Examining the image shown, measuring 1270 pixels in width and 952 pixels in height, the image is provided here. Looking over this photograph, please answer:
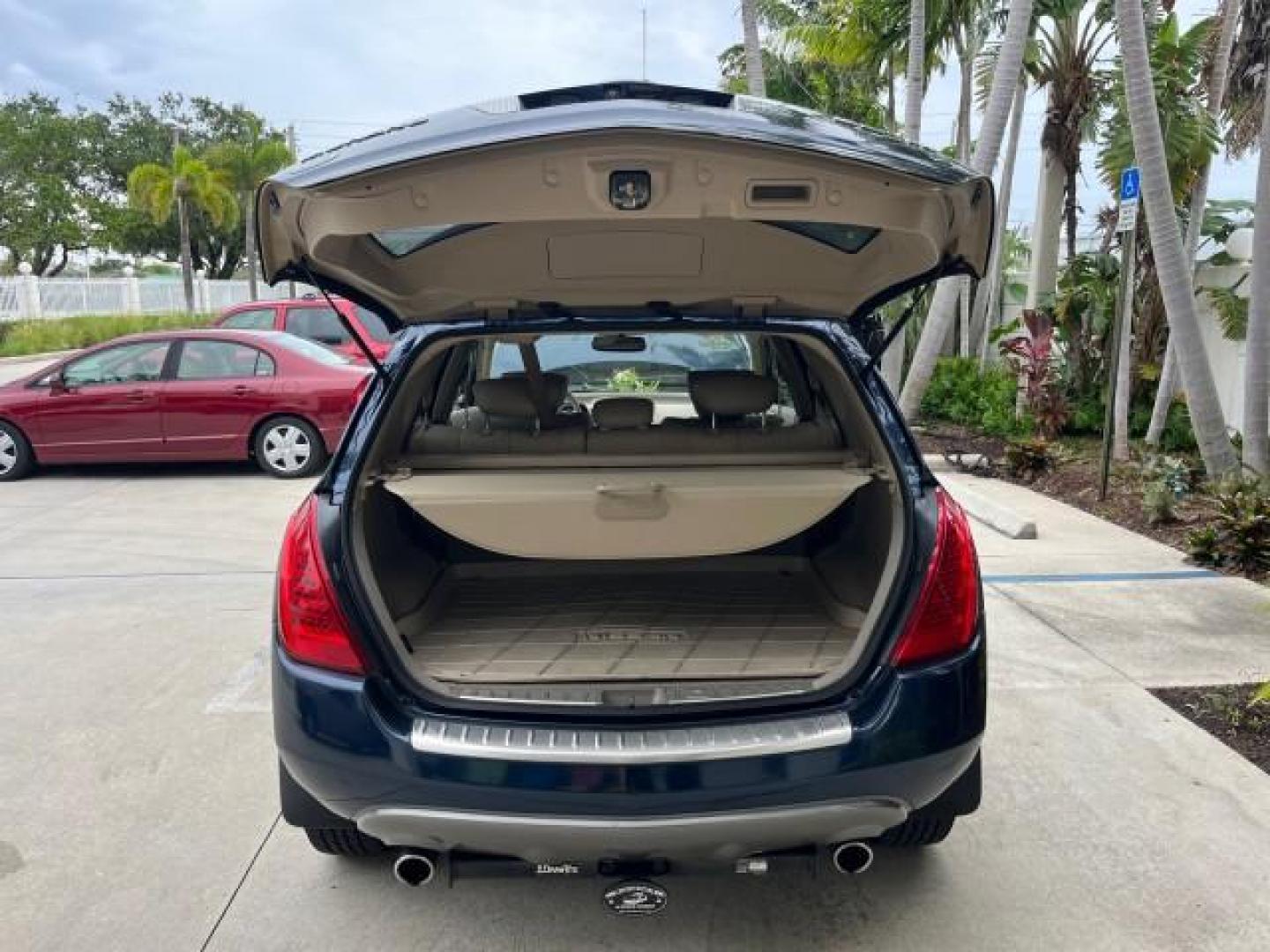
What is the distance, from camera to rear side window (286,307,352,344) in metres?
12.0

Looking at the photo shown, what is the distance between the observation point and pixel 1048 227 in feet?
36.8

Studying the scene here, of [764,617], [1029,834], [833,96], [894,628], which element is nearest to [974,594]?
[894,628]

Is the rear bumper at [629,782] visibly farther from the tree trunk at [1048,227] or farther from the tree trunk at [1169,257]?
the tree trunk at [1048,227]

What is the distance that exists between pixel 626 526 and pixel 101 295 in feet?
105

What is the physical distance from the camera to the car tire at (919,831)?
268 cm

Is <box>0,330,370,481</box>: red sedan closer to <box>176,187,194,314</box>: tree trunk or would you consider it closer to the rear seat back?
the rear seat back

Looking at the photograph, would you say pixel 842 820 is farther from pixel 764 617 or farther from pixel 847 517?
pixel 847 517

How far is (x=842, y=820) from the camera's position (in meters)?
2.13

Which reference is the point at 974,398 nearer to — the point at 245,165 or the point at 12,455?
the point at 12,455

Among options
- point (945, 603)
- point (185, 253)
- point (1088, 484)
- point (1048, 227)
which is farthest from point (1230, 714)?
point (185, 253)

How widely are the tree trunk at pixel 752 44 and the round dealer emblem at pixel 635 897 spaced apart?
30.2 feet

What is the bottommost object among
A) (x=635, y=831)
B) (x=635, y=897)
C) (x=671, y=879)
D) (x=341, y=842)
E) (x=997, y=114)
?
(x=671, y=879)

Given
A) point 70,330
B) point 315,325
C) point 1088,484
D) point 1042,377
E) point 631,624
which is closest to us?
point 631,624

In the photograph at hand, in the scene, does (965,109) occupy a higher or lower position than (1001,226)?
higher
